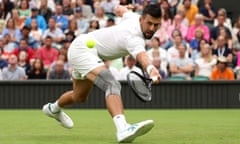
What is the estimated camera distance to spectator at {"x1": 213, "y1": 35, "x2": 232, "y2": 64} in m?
19.8

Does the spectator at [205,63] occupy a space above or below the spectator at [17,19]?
below

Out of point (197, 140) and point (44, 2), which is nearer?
point (197, 140)

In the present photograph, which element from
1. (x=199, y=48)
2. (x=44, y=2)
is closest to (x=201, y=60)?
(x=199, y=48)

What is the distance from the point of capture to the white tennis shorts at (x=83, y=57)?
30.8ft

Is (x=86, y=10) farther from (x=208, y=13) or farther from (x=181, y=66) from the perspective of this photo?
(x=181, y=66)

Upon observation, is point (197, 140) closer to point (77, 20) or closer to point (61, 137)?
point (61, 137)

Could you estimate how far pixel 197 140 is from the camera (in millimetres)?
9141

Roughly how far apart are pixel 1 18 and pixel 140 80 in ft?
48.0

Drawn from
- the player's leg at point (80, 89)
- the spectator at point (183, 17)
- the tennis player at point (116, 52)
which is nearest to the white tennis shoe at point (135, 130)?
the tennis player at point (116, 52)

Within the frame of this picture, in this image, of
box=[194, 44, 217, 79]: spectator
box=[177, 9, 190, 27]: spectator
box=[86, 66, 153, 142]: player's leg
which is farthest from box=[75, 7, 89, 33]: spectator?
box=[86, 66, 153, 142]: player's leg

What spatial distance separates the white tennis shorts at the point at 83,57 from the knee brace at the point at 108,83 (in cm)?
20

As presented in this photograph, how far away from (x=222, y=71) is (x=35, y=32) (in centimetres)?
558

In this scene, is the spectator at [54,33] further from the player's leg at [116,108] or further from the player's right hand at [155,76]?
the player's right hand at [155,76]

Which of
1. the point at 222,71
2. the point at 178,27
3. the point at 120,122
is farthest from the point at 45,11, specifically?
the point at 120,122
